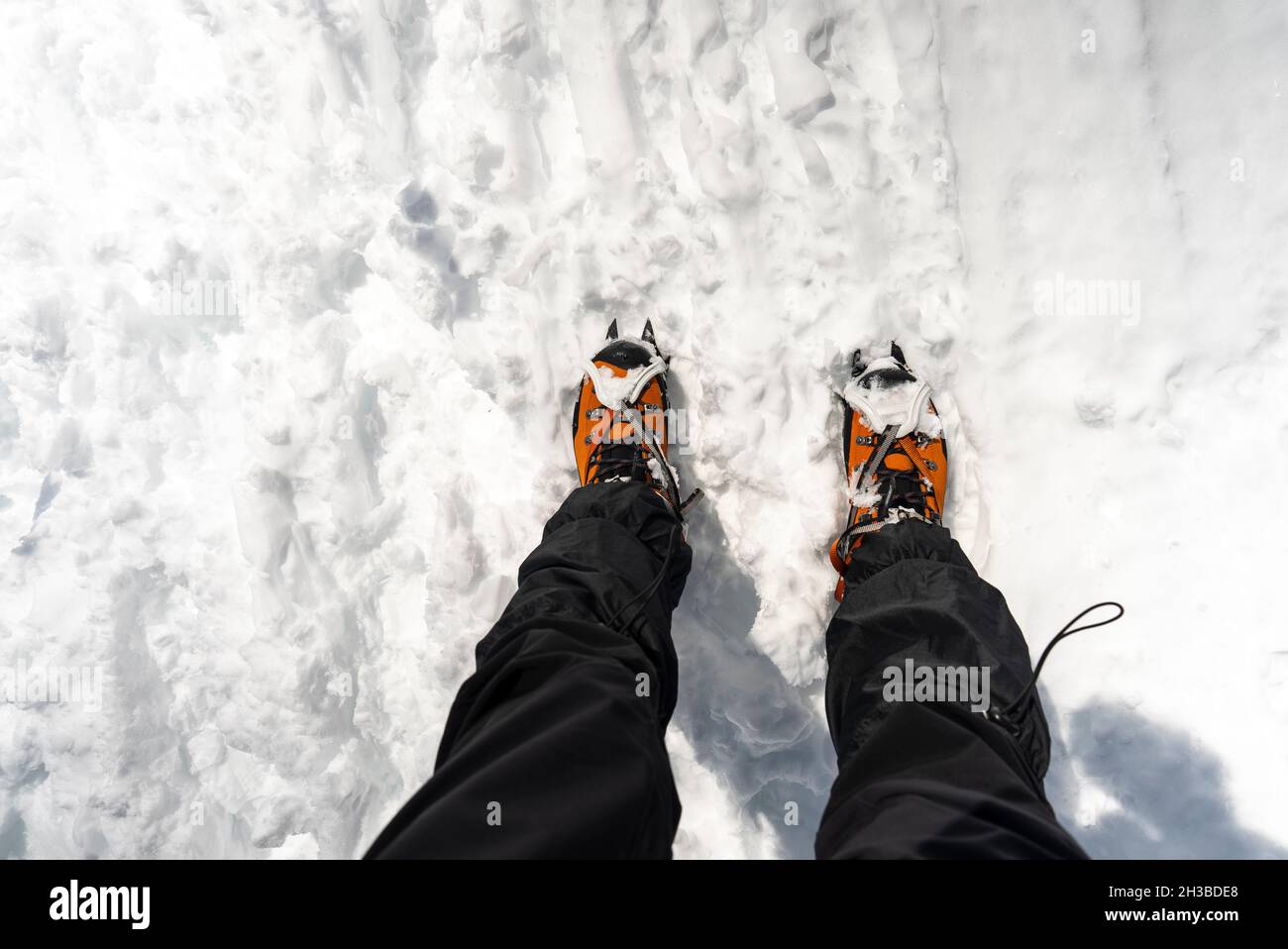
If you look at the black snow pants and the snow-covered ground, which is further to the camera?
the snow-covered ground

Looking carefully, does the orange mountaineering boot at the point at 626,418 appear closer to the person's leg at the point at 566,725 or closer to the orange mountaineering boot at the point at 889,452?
the person's leg at the point at 566,725

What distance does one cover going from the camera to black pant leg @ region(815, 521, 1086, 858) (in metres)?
0.96

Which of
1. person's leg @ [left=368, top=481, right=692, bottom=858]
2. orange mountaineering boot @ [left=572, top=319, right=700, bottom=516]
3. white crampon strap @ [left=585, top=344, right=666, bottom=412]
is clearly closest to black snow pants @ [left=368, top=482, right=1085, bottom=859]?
person's leg @ [left=368, top=481, right=692, bottom=858]

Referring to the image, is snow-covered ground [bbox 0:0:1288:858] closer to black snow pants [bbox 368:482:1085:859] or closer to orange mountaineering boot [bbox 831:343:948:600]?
orange mountaineering boot [bbox 831:343:948:600]

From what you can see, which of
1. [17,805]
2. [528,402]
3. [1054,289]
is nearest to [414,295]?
[528,402]

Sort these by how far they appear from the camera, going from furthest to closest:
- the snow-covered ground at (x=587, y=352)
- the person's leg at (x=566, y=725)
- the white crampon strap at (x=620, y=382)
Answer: the white crampon strap at (x=620, y=382) → the snow-covered ground at (x=587, y=352) → the person's leg at (x=566, y=725)

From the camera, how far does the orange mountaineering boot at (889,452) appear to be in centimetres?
190

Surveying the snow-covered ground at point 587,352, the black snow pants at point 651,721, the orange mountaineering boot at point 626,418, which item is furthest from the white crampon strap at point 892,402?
the orange mountaineering boot at point 626,418

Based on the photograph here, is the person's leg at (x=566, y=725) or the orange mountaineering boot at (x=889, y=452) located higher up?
the orange mountaineering boot at (x=889, y=452)

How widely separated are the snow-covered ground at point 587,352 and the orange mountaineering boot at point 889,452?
0.27ft

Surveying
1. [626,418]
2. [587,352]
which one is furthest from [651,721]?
[587,352]

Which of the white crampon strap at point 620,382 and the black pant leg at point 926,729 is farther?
the white crampon strap at point 620,382

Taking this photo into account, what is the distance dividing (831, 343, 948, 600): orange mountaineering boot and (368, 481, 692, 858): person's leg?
57 cm
